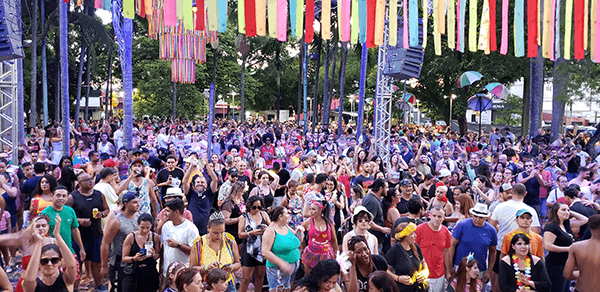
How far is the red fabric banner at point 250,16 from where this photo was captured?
25.4ft

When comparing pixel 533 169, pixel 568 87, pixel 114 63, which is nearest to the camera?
pixel 533 169

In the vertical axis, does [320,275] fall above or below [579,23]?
below

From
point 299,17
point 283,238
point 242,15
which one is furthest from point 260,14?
point 283,238

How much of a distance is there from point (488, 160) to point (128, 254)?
11.0m

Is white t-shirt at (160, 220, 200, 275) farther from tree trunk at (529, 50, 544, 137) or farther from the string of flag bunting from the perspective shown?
tree trunk at (529, 50, 544, 137)

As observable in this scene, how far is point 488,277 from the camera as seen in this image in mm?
6629

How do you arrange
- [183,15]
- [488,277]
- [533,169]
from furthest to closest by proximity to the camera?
[533,169] → [183,15] → [488,277]

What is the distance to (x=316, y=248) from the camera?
6297 millimetres

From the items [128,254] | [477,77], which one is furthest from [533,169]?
[477,77]

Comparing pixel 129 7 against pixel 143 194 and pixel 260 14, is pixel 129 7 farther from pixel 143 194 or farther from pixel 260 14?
pixel 143 194

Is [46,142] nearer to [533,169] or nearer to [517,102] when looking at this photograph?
[533,169]

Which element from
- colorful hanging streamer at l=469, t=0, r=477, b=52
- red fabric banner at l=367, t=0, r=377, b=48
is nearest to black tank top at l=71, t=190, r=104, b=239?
red fabric banner at l=367, t=0, r=377, b=48

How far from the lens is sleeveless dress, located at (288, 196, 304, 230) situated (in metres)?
7.75

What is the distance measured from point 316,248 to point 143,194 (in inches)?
108
